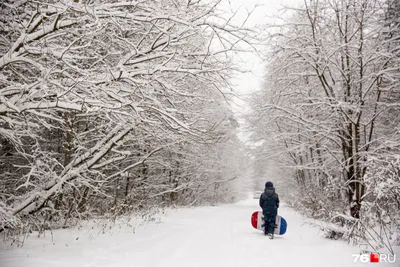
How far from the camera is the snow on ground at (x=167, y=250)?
4621 millimetres

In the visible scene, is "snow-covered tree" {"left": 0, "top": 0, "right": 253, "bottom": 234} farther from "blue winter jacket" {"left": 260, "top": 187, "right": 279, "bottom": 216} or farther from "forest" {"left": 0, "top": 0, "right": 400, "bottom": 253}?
"blue winter jacket" {"left": 260, "top": 187, "right": 279, "bottom": 216}

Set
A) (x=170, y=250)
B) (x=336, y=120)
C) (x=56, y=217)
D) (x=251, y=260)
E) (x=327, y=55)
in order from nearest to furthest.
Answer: (x=251, y=260), (x=170, y=250), (x=56, y=217), (x=327, y=55), (x=336, y=120)

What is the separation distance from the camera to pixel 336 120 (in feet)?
28.1

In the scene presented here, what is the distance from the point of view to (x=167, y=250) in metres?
5.52

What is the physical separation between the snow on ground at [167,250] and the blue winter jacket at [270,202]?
0.78 m

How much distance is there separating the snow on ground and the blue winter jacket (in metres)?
0.78

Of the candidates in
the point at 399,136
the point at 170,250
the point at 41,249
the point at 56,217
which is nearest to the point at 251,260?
the point at 170,250

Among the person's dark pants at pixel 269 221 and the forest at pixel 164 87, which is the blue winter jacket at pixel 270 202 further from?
the forest at pixel 164 87

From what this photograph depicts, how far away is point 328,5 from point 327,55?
1.43 metres

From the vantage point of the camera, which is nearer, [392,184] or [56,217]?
[392,184]

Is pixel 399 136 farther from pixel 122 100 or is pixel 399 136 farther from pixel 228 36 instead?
pixel 122 100

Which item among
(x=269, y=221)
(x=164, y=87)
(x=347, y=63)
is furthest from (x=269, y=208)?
(x=164, y=87)

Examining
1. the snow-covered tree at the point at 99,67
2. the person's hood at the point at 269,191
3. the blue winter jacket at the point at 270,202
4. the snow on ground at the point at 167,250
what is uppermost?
the snow-covered tree at the point at 99,67

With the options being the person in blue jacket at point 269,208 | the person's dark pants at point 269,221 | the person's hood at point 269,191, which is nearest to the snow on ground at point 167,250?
the person's dark pants at point 269,221
